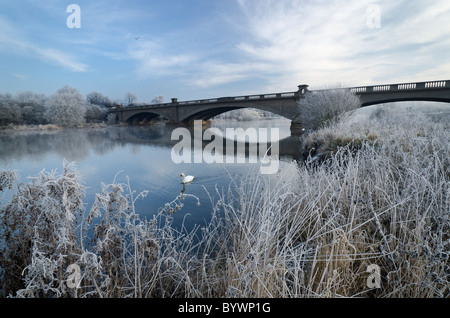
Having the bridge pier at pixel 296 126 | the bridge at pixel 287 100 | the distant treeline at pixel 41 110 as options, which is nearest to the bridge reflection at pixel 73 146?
the bridge pier at pixel 296 126

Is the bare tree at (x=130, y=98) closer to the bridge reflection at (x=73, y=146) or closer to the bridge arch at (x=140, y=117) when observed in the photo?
the bridge arch at (x=140, y=117)

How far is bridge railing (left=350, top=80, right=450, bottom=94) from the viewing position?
19484 mm

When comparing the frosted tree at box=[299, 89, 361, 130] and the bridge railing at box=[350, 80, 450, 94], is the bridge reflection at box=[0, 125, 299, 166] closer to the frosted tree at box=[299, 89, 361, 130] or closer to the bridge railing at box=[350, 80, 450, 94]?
the frosted tree at box=[299, 89, 361, 130]

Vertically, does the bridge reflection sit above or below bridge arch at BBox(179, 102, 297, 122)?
below

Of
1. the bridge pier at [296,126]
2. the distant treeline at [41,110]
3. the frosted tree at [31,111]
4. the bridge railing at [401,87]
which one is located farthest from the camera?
the frosted tree at [31,111]

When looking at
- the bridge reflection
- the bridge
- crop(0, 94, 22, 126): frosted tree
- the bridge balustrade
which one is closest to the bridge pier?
the bridge

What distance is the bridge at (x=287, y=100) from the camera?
66.1 feet

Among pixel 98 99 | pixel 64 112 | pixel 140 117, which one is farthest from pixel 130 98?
pixel 64 112

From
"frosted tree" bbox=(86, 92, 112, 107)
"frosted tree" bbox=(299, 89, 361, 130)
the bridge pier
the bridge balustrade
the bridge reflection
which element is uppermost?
"frosted tree" bbox=(86, 92, 112, 107)

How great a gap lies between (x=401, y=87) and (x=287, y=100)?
11575 mm

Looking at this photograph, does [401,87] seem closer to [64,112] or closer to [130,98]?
[64,112]

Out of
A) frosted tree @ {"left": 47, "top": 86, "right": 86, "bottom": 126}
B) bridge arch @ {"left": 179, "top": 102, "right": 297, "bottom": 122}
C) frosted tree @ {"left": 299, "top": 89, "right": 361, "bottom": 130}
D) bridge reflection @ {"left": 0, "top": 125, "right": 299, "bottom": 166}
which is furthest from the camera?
frosted tree @ {"left": 47, "top": 86, "right": 86, "bottom": 126}

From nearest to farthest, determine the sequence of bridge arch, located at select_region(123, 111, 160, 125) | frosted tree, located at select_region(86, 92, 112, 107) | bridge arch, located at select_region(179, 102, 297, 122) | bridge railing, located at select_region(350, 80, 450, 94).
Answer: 1. bridge railing, located at select_region(350, 80, 450, 94)
2. bridge arch, located at select_region(179, 102, 297, 122)
3. bridge arch, located at select_region(123, 111, 160, 125)
4. frosted tree, located at select_region(86, 92, 112, 107)

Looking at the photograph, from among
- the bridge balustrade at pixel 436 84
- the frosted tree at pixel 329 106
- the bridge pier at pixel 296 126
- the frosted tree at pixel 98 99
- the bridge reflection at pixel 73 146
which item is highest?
the frosted tree at pixel 98 99
